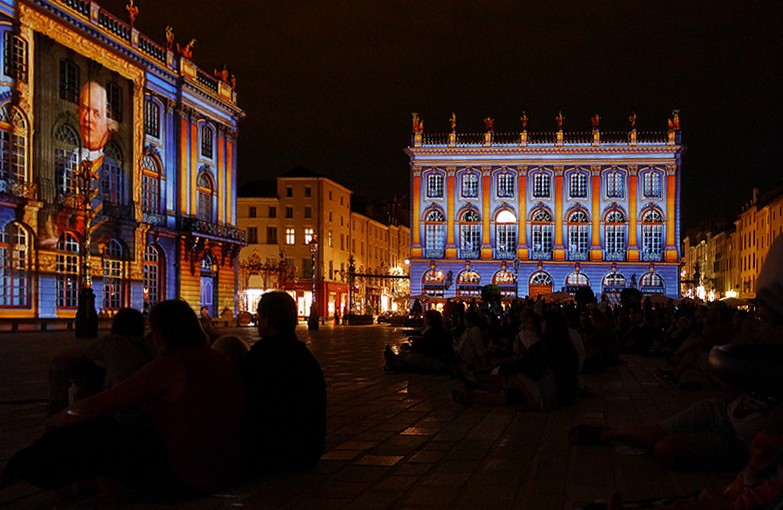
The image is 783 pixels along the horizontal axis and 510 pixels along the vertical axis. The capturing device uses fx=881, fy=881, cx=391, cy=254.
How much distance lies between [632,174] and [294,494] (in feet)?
227

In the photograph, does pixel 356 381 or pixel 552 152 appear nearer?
pixel 356 381

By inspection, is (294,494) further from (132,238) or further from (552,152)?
(552,152)

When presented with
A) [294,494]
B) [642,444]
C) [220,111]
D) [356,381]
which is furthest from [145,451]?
[220,111]

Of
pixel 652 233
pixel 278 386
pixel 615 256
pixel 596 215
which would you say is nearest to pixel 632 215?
pixel 652 233

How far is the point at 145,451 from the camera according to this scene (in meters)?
5.00

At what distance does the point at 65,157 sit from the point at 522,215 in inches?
1670

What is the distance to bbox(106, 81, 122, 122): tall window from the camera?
41450 millimetres

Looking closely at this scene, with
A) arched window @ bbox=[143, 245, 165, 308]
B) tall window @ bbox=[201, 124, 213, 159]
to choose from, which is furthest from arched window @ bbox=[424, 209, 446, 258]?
arched window @ bbox=[143, 245, 165, 308]

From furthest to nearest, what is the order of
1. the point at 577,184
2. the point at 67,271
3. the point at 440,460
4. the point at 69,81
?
the point at 577,184 < the point at 69,81 < the point at 67,271 < the point at 440,460

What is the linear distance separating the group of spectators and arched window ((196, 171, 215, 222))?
44608mm

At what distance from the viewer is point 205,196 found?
167ft

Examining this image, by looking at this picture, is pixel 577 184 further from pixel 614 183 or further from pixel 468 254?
pixel 468 254

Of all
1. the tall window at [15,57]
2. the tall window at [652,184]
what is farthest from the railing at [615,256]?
the tall window at [15,57]

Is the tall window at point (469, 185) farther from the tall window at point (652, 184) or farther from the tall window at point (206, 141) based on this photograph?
the tall window at point (206, 141)
